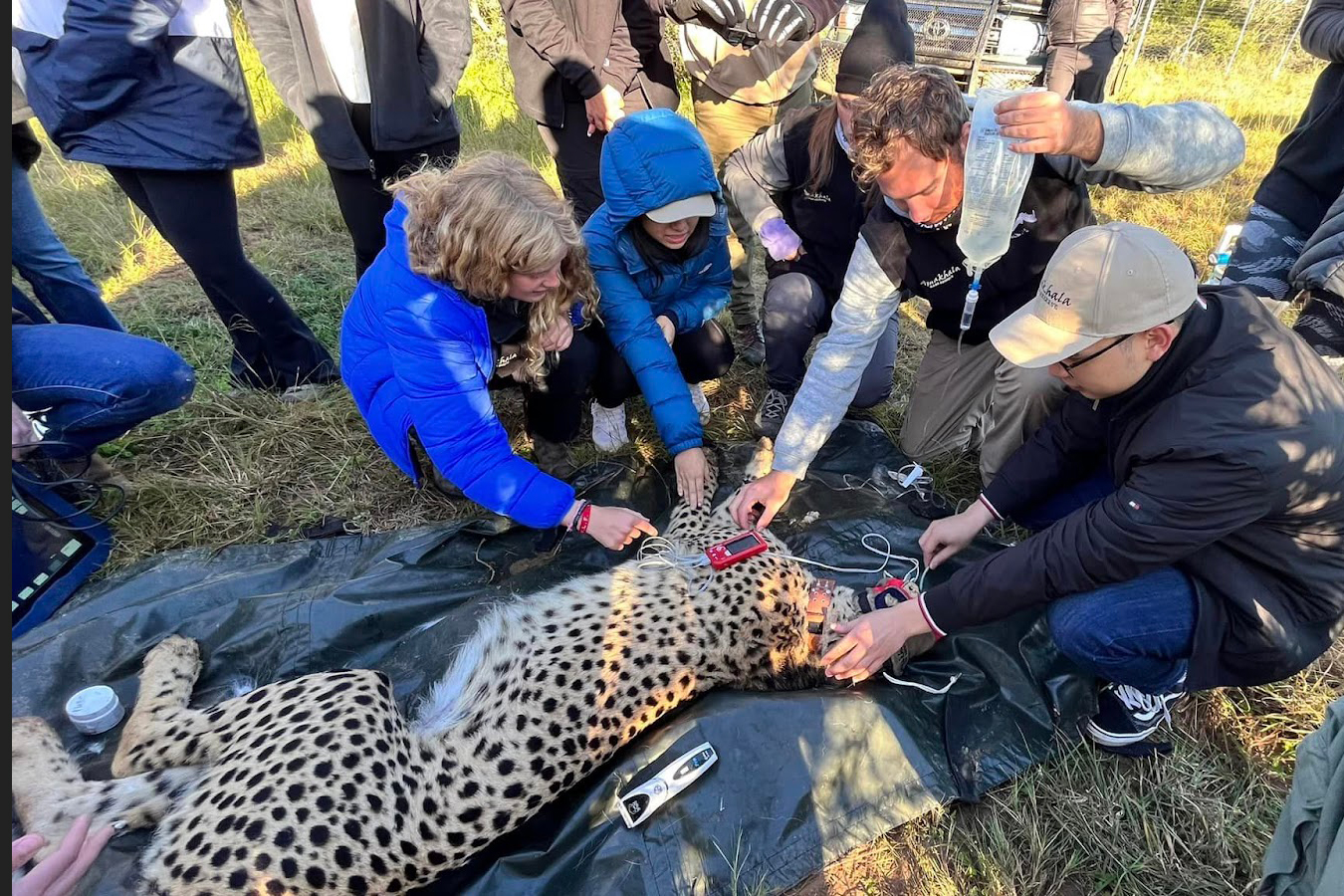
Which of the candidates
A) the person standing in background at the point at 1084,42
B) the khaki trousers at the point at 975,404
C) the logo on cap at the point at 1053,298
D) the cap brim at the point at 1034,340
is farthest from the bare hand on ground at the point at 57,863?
the person standing in background at the point at 1084,42

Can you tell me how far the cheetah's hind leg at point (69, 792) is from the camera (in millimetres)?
2238

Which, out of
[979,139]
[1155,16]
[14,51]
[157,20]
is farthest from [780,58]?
[1155,16]

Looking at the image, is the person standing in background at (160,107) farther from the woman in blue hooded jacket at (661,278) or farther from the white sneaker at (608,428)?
the white sneaker at (608,428)

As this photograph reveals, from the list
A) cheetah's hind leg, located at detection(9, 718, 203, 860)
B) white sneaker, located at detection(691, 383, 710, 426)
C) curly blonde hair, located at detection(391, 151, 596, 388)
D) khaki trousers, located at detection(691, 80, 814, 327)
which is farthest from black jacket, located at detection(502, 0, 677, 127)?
cheetah's hind leg, located at detection(9, 718, 203, 860)

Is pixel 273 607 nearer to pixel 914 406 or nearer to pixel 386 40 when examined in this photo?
pixel 386 40

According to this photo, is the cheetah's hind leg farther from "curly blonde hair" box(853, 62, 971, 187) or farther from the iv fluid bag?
the iv fluid bag

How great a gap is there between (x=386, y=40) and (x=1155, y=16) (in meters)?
14.3

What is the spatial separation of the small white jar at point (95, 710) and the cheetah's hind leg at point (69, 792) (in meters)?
0.09

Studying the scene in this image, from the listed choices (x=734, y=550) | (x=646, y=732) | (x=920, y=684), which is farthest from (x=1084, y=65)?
(x=646, y=732)

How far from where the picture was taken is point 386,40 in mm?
3361

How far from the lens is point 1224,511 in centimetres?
196

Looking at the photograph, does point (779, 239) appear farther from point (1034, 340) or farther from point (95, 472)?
point (95, 472)

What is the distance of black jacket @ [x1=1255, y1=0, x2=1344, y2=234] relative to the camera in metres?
3.31

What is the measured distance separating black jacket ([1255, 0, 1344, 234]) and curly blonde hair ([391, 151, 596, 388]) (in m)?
3.39
